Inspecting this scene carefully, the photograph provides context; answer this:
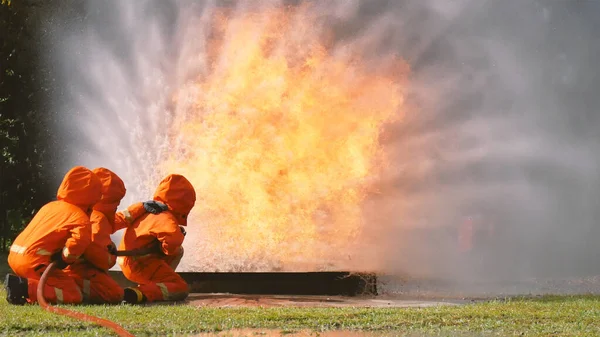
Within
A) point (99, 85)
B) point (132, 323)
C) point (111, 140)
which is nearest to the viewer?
point (132, 323)

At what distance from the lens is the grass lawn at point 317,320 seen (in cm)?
733

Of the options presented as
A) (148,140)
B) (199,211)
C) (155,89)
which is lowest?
(199,211)

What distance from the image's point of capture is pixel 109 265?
9.85 m

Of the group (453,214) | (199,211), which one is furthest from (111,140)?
(453,214)

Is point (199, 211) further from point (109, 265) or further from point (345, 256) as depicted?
point (109, 265)

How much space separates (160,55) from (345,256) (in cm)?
575

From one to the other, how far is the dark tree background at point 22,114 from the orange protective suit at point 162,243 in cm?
1164

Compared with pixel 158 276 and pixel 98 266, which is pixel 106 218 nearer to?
pixel 98 266

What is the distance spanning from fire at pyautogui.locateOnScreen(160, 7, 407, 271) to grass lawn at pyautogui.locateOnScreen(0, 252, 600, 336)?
465 cm

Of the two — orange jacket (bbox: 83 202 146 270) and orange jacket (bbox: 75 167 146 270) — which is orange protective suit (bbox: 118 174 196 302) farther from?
orange jacket (bbox: 83 202 146 270)

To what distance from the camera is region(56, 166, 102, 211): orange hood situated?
962cm

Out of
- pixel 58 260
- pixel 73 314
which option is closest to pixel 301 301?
pixel 58 260

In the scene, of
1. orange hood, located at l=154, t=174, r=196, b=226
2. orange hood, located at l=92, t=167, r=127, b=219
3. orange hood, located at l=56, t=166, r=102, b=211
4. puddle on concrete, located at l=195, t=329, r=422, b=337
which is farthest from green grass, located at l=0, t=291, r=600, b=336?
orange hood, located at l=154, t=174, r=196, b=226

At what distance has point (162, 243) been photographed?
10.2 metres
